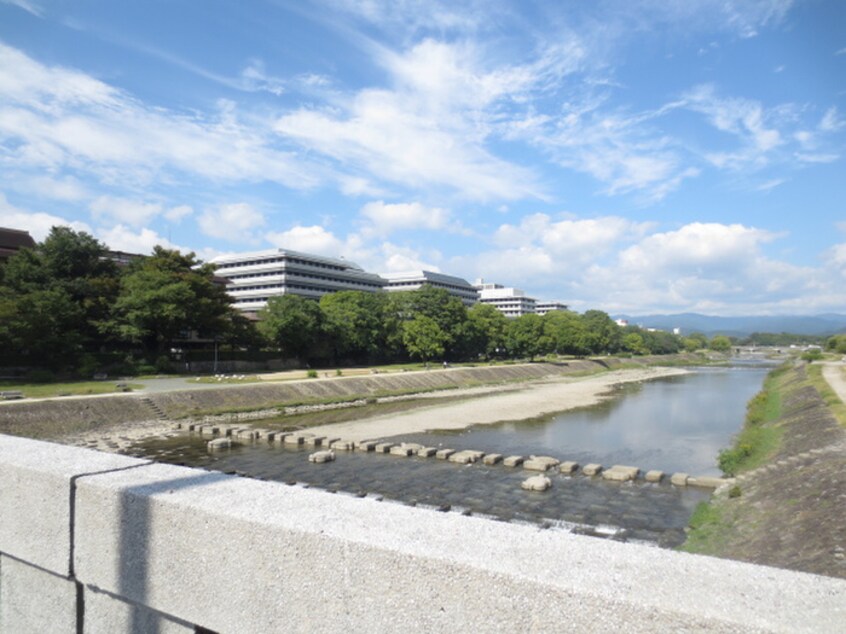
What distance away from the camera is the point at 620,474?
20906 mm

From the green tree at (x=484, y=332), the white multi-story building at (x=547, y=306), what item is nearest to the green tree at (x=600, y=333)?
the green tree at (x=484, y=332)

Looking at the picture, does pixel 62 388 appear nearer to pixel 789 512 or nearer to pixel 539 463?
pixel 539 463

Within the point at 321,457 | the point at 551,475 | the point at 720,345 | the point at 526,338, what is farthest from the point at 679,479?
the point at 720,345

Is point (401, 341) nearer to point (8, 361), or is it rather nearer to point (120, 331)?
point (120, 331)

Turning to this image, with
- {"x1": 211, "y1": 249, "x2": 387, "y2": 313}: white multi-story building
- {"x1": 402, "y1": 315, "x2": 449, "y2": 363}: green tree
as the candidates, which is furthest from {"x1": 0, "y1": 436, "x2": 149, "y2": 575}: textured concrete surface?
{"x1": 211, "y1": 249, "x2": 387, "y2": 313}: white multi-story building

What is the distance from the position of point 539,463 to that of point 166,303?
36500 millimetres

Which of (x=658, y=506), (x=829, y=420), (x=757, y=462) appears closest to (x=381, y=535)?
(x=658, y=506)

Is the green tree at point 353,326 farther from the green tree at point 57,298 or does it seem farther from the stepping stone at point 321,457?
the stepping stone at point 321,457

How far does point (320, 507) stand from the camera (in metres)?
2.40

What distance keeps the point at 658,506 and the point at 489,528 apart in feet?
58.6

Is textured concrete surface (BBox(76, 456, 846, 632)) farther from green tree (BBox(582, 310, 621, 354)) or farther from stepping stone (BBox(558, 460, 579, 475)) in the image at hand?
green tree (BBox(582, 310, 621, 354))

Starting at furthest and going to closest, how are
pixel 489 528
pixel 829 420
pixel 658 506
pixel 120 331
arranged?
pixel 120 331 < pixel 829 420 < pixel 658 506 < pixel 489 528

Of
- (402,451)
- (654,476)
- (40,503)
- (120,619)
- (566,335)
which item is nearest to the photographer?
(120,619)

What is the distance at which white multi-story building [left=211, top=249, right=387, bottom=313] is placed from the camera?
304 feet
